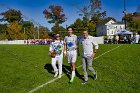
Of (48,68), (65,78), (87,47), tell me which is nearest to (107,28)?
(48,68)

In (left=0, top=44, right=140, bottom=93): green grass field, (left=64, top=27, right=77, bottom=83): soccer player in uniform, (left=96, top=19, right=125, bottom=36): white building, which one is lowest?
(left=0, top=44, right=140, bottom=93): green grass field

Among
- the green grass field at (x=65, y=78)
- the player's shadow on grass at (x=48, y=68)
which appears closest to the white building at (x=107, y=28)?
the green grass field at (x=65, y=78)

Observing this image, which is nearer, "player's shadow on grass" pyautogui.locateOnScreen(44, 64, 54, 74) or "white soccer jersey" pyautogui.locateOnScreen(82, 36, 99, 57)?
"white soccer jersey" pyautogui.locateOnScreen(82, 36, 99, 57)

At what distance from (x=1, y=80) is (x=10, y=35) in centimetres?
8886

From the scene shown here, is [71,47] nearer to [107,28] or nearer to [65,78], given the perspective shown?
[65,78]

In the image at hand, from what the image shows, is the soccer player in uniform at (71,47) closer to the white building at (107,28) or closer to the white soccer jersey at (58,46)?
the white soccer jersey at (58,46)

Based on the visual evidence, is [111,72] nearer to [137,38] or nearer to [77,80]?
[77,80]

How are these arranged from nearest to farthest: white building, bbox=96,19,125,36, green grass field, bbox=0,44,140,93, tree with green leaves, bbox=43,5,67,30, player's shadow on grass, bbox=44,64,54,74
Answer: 1. green grass field, bbox=0,44,140,93
2. player's shadow on grass, bbox=44,64,54,74
3. tree with green leaves, bbox=43,5,67,30
4. white building, bbox=96,19,125,36

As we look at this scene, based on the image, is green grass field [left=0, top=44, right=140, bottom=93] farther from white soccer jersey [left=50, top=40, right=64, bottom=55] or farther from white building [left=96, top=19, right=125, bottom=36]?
white building [left=96, top=19, right=125, bottom=36]

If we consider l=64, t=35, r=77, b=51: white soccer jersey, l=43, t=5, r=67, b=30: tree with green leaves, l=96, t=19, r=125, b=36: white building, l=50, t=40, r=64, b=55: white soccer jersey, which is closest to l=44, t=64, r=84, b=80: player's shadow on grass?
l=50, t=40, r=64, b=55: white soccer jersey

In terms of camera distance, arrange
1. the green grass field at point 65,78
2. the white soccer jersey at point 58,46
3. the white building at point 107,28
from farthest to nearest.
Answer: the white building at point 107,28, the white soccer jersey at point 58,46, the green grass field at point 65,78

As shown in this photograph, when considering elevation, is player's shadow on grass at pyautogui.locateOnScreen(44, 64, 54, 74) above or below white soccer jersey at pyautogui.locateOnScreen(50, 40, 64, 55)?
below

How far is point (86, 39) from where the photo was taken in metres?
13.5

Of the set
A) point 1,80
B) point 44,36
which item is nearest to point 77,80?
point 1,80
